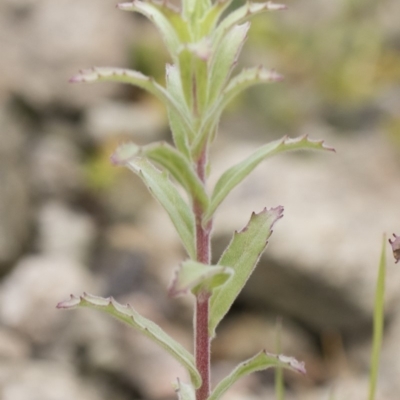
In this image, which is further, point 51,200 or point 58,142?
point 58,142

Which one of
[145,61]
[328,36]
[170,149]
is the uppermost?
[328,36]

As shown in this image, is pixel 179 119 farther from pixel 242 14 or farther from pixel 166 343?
pixel 166 343

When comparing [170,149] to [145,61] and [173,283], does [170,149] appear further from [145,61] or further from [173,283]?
[145,61]

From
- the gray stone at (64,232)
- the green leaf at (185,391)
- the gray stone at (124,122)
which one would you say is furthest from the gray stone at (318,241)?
the green leaf at (185,391)

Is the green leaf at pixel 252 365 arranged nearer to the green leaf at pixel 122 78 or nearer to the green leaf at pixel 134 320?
the green leaf at pixel 134 320

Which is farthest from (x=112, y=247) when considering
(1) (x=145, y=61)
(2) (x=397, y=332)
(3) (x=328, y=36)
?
(3) (x=328, y=36)

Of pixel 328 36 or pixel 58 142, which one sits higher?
pixel 328 36
